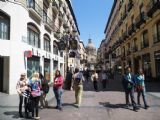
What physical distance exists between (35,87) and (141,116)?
397 centimetres

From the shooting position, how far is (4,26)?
15.5 m

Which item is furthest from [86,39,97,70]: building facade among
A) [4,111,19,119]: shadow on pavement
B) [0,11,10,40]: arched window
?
[4,111,19,119]: shadow on pavement

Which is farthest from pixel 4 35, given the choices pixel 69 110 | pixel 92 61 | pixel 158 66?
pixel 92 61

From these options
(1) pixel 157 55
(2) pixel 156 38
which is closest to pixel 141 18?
(2) pixel 156 38

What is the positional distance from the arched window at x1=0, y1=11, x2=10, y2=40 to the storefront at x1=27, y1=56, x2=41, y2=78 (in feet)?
9.40

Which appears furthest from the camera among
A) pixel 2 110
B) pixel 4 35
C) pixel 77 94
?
pixel 4 35

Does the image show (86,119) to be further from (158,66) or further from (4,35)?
(158,66)

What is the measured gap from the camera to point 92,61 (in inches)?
6083

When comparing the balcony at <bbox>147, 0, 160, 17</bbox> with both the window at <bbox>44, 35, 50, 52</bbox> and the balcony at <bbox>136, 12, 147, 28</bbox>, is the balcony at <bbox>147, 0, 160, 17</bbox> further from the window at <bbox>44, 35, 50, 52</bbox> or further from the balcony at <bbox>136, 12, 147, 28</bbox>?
the window at <bbox>44, 35, 50, 52</bbox>

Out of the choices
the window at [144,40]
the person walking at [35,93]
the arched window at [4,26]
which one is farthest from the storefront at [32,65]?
the window at [144,40]

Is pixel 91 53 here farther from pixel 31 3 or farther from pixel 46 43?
pixel 31 3

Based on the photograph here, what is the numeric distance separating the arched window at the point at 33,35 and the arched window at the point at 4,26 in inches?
102

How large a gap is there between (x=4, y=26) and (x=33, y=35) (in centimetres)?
446

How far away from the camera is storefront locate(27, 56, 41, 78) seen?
17.8m
